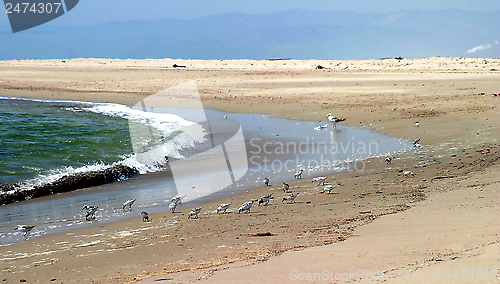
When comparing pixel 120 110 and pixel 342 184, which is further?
pixel 120 110

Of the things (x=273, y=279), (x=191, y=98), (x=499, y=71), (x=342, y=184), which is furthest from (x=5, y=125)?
(x=499, y=71)

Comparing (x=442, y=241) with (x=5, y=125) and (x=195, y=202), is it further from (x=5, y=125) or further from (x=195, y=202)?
(x=5, y=125)

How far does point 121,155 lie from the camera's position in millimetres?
14008

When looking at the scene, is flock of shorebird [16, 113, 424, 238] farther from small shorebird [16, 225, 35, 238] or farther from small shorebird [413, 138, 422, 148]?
small shorebird [413, 138, 422, 148]

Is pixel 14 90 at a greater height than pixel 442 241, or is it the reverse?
pixel 14 90

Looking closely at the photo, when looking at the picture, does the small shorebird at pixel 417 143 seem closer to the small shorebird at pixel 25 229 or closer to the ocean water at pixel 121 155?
the ocean water at pixel 121 155

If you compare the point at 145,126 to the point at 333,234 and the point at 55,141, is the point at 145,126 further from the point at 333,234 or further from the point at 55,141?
the point at 333,234

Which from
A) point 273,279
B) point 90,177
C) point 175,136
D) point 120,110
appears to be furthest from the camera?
point 120,110

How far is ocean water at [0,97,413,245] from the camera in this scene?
365 inches

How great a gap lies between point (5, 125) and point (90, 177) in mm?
9248

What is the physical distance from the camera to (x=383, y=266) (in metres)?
4.50

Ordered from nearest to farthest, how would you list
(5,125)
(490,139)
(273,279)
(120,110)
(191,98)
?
(273,279), (490,139), (5,125), (120,110), (191,98)

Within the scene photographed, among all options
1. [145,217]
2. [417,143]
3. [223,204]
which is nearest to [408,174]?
[417,143]

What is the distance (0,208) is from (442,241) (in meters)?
9.29
